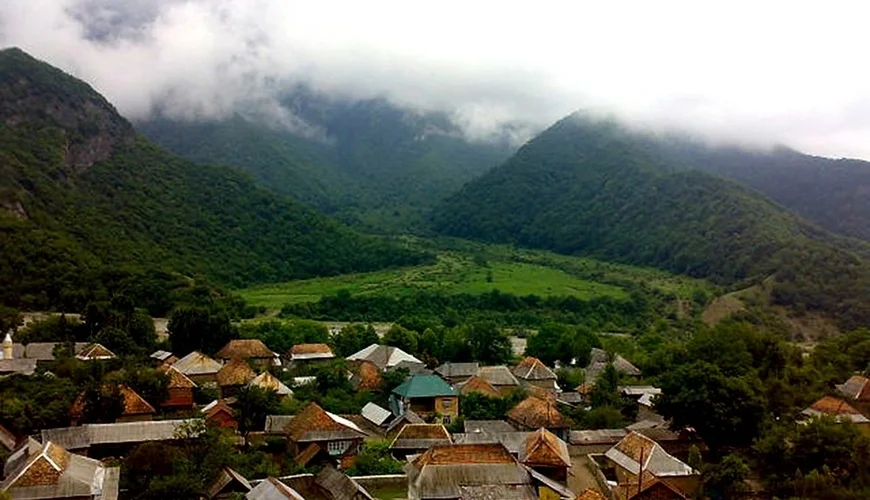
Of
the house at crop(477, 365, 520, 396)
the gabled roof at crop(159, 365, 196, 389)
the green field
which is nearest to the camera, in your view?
the gabled roof at crop(159, 365, 196, 389)

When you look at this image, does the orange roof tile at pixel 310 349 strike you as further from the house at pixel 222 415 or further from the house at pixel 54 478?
the house at pixel 54 478

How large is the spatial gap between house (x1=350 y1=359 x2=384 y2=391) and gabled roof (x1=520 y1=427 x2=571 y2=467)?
1511 centimetres

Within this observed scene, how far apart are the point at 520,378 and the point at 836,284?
1991 inches

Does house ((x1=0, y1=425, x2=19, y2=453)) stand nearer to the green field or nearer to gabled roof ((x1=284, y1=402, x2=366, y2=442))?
gabled roof ((x1=284, y1=402, x2=366, y2=442))

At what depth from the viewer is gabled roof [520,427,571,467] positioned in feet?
100

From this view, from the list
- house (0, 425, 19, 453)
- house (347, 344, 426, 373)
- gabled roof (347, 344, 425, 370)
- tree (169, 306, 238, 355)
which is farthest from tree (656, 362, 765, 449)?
tree (169, 306, 238, 355)

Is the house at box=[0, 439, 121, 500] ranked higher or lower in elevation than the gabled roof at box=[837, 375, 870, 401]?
higher

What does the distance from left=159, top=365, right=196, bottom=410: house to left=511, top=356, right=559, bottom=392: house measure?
64.6 ft

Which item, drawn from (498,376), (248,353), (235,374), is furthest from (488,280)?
(235,374)

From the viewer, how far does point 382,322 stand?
8169 cm

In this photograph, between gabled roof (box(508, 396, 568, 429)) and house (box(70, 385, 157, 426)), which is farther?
gabled roof (box(508, 396, 568, 429))

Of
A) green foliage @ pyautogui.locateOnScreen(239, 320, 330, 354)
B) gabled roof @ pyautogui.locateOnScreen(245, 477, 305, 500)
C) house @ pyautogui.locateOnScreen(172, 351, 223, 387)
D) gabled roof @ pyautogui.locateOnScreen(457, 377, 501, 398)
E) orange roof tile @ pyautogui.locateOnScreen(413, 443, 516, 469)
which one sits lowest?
green foliage @ pyautogui.locateOnScreen(239, 320, 330, 354)

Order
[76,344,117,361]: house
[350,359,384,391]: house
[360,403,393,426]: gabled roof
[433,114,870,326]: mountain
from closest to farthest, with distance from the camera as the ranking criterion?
[360,403,393,426]: gabled roof → [76,344,117,361]: house → [350,359,384,391]: house → [433,114,870,326]: mountain

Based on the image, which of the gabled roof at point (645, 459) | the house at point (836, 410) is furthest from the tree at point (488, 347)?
the gabled roof at point (645, 459)
